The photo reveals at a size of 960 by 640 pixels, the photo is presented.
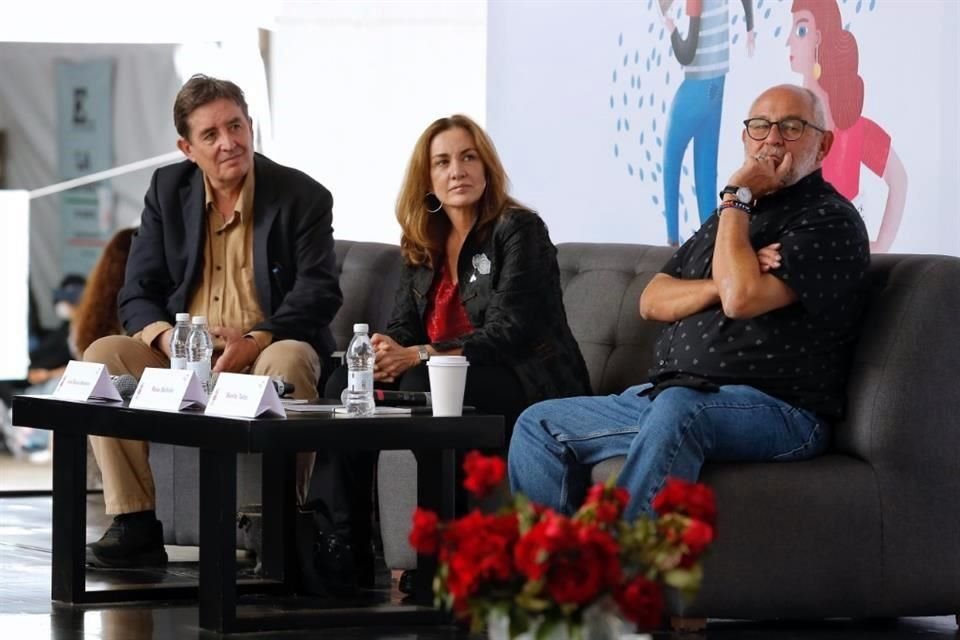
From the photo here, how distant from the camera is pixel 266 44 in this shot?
22.1ft

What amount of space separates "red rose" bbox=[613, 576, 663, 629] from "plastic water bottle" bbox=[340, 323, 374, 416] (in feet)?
4.91

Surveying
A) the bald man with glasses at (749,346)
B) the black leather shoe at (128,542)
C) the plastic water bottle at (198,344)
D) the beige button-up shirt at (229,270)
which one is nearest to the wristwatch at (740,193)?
the bald man with glasses at (749,346)

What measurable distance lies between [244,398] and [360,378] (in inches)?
10.0

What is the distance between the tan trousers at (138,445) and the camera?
4.49 metres

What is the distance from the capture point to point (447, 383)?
3574 mm

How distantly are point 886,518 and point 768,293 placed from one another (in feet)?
1.70

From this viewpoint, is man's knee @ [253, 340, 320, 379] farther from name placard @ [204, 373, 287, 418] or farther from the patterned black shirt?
the patterned black shirt

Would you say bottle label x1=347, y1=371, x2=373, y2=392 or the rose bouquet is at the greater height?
bottle label x1=347, y1=371, x2=373, y2=392

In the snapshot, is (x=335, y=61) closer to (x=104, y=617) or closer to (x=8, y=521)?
(x=8, y=521)

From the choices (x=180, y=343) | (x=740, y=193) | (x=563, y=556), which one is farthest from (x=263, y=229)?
(x=563, y=556)

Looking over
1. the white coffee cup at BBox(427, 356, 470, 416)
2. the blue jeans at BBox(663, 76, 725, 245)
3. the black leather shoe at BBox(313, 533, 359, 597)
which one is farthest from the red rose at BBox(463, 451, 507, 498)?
the blue jeans at BBox(663, 76, 725, 245)

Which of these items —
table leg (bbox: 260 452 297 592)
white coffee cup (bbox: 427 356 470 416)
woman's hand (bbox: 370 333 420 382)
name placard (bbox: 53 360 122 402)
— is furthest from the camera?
woman's hand (bbox: 370 333 420 382)

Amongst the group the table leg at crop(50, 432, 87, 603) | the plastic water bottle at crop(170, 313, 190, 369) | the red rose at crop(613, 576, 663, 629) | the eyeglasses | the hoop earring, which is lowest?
the table leg at crop(50, 432, 87, 603)

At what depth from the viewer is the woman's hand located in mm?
4316
